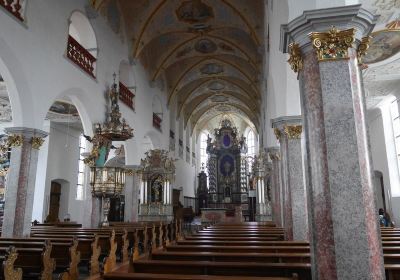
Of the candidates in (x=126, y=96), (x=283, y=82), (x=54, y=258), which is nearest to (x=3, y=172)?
(x=126, y=96)

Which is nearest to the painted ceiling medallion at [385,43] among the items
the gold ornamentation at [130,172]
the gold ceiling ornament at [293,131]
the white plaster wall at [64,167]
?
the gold ceiling ornament at [293,131]

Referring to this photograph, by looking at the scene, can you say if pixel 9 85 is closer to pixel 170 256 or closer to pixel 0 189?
pixel 170 256

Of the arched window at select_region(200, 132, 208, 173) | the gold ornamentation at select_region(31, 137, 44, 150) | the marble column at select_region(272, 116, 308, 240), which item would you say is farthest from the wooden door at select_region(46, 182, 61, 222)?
the arched window at select_region(200, 132, 208, 173)

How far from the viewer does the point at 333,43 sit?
3906 mm

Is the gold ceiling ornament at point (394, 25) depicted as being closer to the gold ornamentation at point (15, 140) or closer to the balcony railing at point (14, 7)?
the balcony railing at point (14, 7)

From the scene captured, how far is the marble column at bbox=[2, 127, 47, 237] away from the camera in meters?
8.19

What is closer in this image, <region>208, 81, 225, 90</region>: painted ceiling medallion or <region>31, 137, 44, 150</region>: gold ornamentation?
<region>31, 137, 44, 150</region>: gold ornamentation

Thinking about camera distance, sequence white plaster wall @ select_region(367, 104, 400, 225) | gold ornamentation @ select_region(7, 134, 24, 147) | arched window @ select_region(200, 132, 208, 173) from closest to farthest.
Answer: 1. gold ornamentation @ select_region(7, 134, 24, 147)
2. white plaster wall @ select_region(367, 104, 400, 225)
3. arched window @ select_region(200, 132, 208, 173)

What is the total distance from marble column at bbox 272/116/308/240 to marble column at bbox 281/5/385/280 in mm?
3858

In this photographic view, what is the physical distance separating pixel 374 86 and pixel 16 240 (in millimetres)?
13987

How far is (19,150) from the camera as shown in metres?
8.56

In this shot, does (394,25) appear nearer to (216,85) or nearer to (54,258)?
(54,258)

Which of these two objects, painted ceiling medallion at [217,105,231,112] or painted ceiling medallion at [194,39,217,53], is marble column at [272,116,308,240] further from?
painted ceiling medallion at [217,105,231,112]

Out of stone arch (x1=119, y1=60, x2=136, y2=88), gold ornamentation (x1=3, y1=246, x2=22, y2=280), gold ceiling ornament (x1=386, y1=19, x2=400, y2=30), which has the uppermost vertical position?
stone arch (x1=119, y1=60, x2=136, y2=88)
